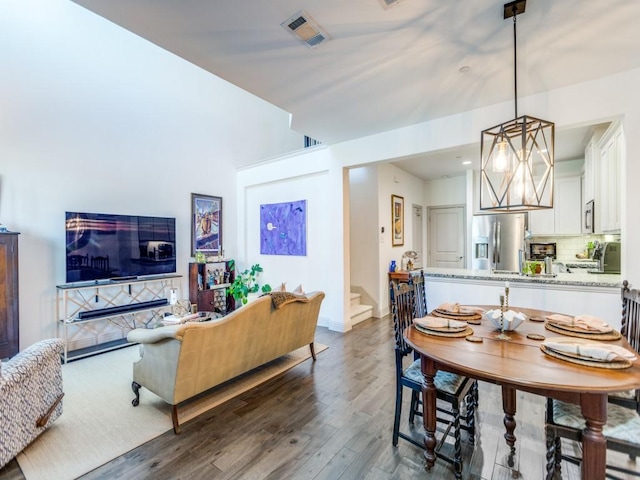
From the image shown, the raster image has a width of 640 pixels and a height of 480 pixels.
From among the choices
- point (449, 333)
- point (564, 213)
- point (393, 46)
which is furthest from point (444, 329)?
point (564, 213)

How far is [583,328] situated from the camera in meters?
1.80

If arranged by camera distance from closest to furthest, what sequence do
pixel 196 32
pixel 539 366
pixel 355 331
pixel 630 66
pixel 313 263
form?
pixel 539 366, pixel 196 32, pixel 630 66, pixel 355 331, pixel 313 263

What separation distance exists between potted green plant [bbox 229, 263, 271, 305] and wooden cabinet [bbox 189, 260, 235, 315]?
0.19 metres

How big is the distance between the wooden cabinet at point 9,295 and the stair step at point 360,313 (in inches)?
166

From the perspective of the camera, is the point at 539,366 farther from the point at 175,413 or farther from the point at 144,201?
the point at 144,201

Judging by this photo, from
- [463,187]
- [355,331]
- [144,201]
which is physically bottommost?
[355,331]

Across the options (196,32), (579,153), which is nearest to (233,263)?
(196,32)

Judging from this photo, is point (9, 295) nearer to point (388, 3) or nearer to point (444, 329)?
point (444, 329)

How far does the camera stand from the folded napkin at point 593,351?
4.47 ft

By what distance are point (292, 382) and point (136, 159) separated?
415 centimetres

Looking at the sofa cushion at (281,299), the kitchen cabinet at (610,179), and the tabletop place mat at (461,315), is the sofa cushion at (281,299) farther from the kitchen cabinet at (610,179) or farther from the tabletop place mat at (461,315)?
the kitchen cabinet at (610,179)

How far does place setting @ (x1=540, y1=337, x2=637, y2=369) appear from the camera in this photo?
1.36 metres

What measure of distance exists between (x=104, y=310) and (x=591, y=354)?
482cm

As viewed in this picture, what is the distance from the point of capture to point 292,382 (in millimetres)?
2975
